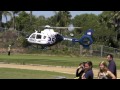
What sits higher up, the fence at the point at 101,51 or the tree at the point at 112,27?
the tree at the point at 112,27

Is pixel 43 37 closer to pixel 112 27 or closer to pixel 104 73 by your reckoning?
pixel 112 27

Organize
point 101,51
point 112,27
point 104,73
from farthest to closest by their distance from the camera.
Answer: point 112,27
point 101,51
point 104,73

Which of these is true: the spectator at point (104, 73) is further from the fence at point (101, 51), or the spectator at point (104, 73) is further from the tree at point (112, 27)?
the tree at point (112, 27)

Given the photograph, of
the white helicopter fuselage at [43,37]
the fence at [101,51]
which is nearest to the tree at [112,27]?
the fence at [101,51]

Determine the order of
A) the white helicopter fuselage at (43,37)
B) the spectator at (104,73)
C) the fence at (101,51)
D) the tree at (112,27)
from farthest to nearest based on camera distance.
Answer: the tree at (112,27)
the fence at (101,51)
the white helicopter fuselage at (43,37)
the spectator at (104,73)

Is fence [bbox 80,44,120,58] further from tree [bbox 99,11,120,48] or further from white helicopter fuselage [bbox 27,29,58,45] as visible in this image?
white helicopter fuselage [bbox 27,29,58,45]

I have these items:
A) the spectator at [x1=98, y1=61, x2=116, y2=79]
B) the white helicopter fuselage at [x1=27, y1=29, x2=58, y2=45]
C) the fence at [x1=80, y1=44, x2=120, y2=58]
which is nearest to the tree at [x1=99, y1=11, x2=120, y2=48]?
the fence at [x1=80, y1=44, x2=120, y2=58]

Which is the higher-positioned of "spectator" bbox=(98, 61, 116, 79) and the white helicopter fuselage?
the white helicopter fuselage

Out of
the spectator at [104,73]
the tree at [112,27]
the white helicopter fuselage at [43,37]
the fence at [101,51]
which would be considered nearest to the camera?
the spectator at [104,73]

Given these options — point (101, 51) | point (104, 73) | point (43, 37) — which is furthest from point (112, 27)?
point (104, 73)

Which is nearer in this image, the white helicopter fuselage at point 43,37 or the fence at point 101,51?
the white helicopter fuselage at point 43,37

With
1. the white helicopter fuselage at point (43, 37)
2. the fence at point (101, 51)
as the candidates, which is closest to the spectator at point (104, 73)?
the white helicopter fuselage at point (43, 37)

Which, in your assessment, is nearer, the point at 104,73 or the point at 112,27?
the point at 104,73
